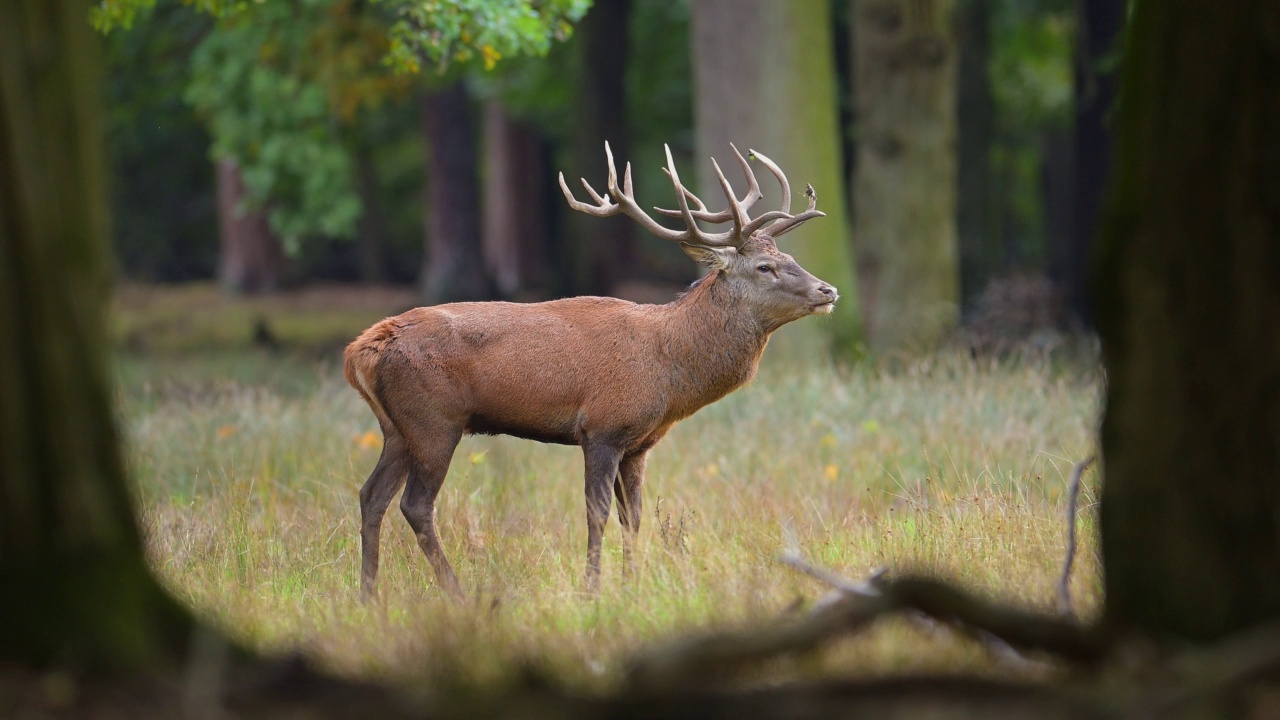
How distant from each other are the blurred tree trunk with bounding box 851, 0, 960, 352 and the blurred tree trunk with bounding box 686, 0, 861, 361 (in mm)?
490

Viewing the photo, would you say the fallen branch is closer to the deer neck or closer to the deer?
the deer

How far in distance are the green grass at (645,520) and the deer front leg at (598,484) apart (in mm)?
→ 204

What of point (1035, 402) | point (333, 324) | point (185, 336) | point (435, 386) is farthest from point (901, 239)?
point (185, 336)

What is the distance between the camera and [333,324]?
22969 mm

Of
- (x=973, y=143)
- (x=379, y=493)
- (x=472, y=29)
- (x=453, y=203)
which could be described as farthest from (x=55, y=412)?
(x=453, y=203)

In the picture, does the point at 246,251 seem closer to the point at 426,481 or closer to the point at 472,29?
the point at 472,29

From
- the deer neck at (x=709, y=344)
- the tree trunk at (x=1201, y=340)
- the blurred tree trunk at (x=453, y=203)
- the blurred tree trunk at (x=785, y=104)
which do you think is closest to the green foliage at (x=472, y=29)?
the deer neck at (x=709, y=344)

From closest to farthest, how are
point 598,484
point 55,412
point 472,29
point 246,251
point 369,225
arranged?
point 55,412 < point 598,484 < point 472,29 < point 246,251 < point 369,225

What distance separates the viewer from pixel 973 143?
21.7m

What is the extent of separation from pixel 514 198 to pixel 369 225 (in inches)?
197

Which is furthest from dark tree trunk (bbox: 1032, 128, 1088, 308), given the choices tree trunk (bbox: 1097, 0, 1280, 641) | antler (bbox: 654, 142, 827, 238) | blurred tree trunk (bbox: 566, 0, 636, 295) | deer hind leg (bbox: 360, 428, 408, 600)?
tree trunk (bbox: 1097, 0, 1280, 641)

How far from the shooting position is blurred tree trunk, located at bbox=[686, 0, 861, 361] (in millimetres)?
14516

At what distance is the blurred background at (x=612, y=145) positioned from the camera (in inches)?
584

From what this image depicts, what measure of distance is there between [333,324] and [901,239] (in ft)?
36.6
